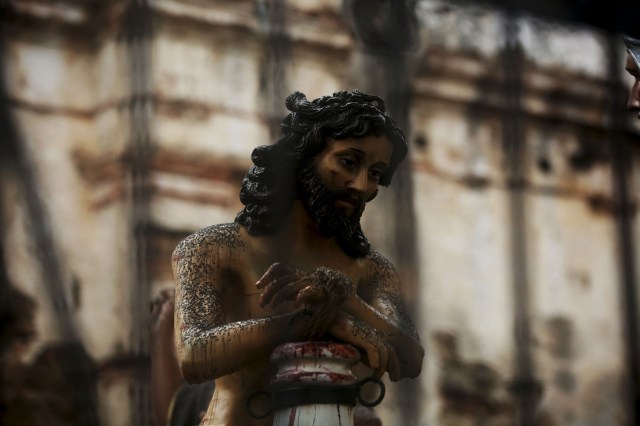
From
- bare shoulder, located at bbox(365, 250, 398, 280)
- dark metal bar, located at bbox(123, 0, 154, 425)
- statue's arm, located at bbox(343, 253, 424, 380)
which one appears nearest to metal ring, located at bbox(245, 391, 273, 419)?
statue's arm, located at bbox(343, 253, 424, 380)

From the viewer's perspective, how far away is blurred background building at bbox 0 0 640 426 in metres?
12.6

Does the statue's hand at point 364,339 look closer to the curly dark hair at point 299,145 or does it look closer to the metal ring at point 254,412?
the metal ring at point 254,412

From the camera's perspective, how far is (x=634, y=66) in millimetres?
6895

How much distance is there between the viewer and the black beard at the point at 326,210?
269 inches

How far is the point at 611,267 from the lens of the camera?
14.9 metres

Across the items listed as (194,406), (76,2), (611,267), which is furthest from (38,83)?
(194,406)

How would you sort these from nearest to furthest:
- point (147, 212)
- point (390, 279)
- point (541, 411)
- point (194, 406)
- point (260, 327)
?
1. point (260, 327)
2. point (390, 279)
3. point (194, 406)
4. point (147, 212)
5. point (541, 411)

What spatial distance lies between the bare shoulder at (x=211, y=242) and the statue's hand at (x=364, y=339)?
48 cm

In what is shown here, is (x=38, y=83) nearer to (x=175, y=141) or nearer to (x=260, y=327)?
(x=175, y=141)

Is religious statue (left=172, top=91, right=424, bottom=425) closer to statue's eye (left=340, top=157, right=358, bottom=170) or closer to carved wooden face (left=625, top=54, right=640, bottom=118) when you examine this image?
statue's eye (left=340, top=157, right=358, bottom=170)

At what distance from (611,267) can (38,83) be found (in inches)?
159

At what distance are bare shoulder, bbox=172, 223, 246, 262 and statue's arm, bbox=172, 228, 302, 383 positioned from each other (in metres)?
0.06

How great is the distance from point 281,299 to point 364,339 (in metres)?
0.27

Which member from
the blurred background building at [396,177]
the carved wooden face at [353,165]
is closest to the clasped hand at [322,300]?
the carved wooden face at [353,165]
